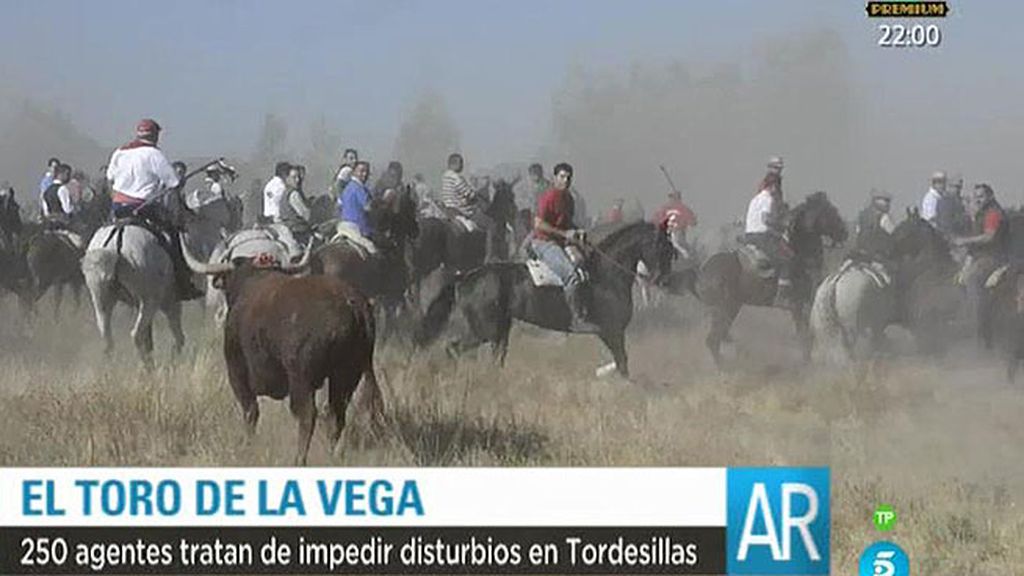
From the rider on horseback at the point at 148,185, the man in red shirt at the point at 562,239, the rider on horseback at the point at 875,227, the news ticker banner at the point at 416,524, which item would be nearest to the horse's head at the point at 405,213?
the man in red shirt at the point at 562,239

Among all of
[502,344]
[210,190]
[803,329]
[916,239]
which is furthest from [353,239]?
[916,239]

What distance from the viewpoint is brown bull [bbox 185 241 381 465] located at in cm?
409

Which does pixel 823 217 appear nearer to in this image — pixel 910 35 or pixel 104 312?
pixel 910 35

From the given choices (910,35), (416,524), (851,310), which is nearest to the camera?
(910,35)

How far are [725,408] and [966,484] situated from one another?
Answer: 26.3 inches

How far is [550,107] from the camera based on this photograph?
3982 mm

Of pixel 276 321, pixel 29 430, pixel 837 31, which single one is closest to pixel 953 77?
pixel 837 31

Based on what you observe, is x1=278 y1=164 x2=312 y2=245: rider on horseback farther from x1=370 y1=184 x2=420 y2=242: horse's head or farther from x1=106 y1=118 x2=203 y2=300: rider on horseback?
x1=106 y1=118 x2=203 y2=300: rider on horseback

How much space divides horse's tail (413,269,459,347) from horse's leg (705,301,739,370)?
2.33 feet

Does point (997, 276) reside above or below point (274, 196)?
below

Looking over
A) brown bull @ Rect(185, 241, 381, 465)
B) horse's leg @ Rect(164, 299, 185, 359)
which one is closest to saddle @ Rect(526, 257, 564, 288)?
brown bull @ Rect(185, 241, 381, 465)

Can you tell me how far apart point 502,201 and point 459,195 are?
118mm

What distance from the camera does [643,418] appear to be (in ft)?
13.5

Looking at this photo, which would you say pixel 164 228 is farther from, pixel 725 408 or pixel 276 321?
pixel 725 408
